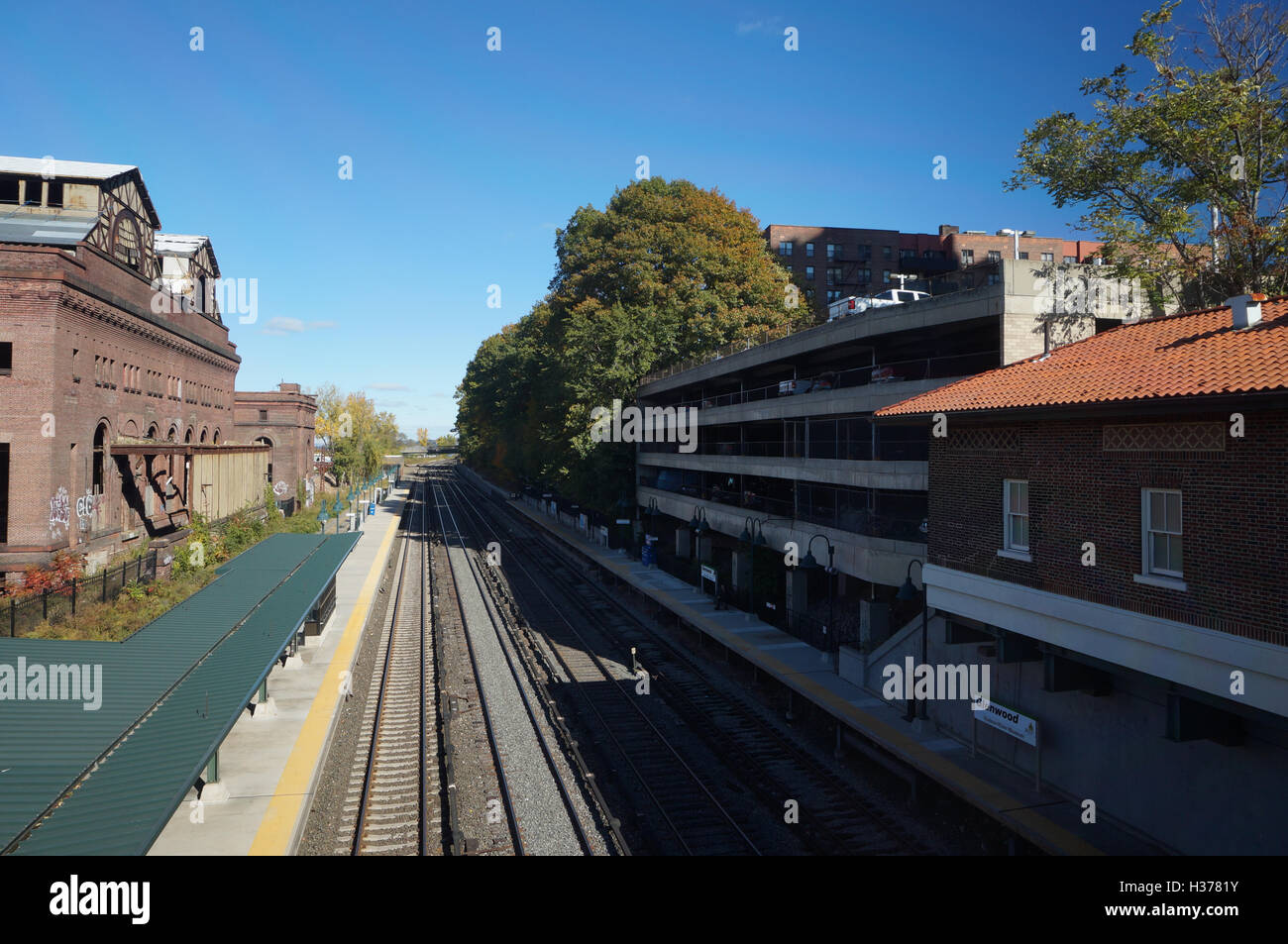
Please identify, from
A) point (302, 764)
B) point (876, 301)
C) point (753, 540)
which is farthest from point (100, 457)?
point (876, 301)

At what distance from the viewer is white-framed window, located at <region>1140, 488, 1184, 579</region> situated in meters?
11.8

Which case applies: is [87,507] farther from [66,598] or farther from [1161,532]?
[1161,532]

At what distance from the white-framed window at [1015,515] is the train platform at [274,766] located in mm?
13492

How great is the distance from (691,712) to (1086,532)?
10761 millimetres

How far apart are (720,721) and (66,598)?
17.7 meters

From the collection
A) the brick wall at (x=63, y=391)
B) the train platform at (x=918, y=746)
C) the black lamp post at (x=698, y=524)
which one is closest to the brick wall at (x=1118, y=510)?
the train platform at (x=918, y=746)

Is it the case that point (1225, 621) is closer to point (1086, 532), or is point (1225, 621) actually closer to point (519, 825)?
point (1086, 532)

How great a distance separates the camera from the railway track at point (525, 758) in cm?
1386

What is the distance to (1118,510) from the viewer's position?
12.6 meters

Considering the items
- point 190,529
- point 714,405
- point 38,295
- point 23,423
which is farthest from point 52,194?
point 714,405

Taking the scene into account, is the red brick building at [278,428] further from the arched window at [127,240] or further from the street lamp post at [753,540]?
the street lamp post at [753,540]

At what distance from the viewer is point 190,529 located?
34062mm
